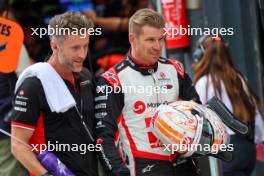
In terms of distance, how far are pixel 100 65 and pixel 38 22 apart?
1.11 m

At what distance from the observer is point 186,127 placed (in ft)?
14.5

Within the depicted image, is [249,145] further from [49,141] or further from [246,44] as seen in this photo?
[49,141]

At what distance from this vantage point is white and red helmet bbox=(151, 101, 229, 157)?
14.5 ft

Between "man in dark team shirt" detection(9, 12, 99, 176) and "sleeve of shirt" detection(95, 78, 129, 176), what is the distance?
0.21ft

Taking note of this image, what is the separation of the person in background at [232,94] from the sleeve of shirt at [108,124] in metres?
1.79

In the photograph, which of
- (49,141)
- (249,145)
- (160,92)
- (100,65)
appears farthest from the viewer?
(100,65)

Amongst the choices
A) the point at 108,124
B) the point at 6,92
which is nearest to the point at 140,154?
the point at 108,124

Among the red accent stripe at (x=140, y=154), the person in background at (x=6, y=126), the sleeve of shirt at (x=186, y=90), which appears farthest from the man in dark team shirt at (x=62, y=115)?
the person in background at (x=6, y=126)

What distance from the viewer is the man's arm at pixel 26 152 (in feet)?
14.0

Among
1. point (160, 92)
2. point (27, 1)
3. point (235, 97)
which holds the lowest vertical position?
point (235, 97)

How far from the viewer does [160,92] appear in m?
4.68

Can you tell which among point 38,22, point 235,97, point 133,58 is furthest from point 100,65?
point 133,58

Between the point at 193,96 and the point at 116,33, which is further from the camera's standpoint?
the point at 116,33

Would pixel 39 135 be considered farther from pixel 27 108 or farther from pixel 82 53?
pixel 82 53
